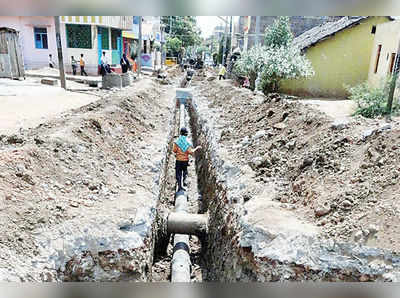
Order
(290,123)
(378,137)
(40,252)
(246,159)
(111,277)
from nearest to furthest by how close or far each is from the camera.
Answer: (40,252)
(111,277)
(378,137)
(246,159)
(290,123)

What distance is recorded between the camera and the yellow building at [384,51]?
12680mm

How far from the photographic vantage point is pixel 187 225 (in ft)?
19.6

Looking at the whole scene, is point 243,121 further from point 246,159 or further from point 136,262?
point 136,262

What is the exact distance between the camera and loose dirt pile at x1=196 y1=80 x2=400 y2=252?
3578 mm

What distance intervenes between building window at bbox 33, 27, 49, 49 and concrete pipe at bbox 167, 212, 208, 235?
1919cm

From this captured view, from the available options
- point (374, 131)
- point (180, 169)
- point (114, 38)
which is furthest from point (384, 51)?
point (114, 38)

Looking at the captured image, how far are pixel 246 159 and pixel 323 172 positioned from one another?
2.04 m

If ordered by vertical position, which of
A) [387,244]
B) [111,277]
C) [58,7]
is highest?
[58,7]

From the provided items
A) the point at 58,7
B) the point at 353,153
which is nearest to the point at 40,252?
the point at 58,7

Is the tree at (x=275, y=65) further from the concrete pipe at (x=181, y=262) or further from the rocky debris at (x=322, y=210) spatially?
the rocky debris at (x=322, y=210)

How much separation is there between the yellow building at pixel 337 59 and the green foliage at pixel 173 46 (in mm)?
36144

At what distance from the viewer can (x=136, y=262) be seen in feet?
13.0

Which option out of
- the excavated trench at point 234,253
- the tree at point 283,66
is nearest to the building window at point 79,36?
the tree at point 283,66

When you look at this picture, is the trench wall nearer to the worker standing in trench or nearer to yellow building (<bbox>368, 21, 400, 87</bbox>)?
the worker standing in trench
